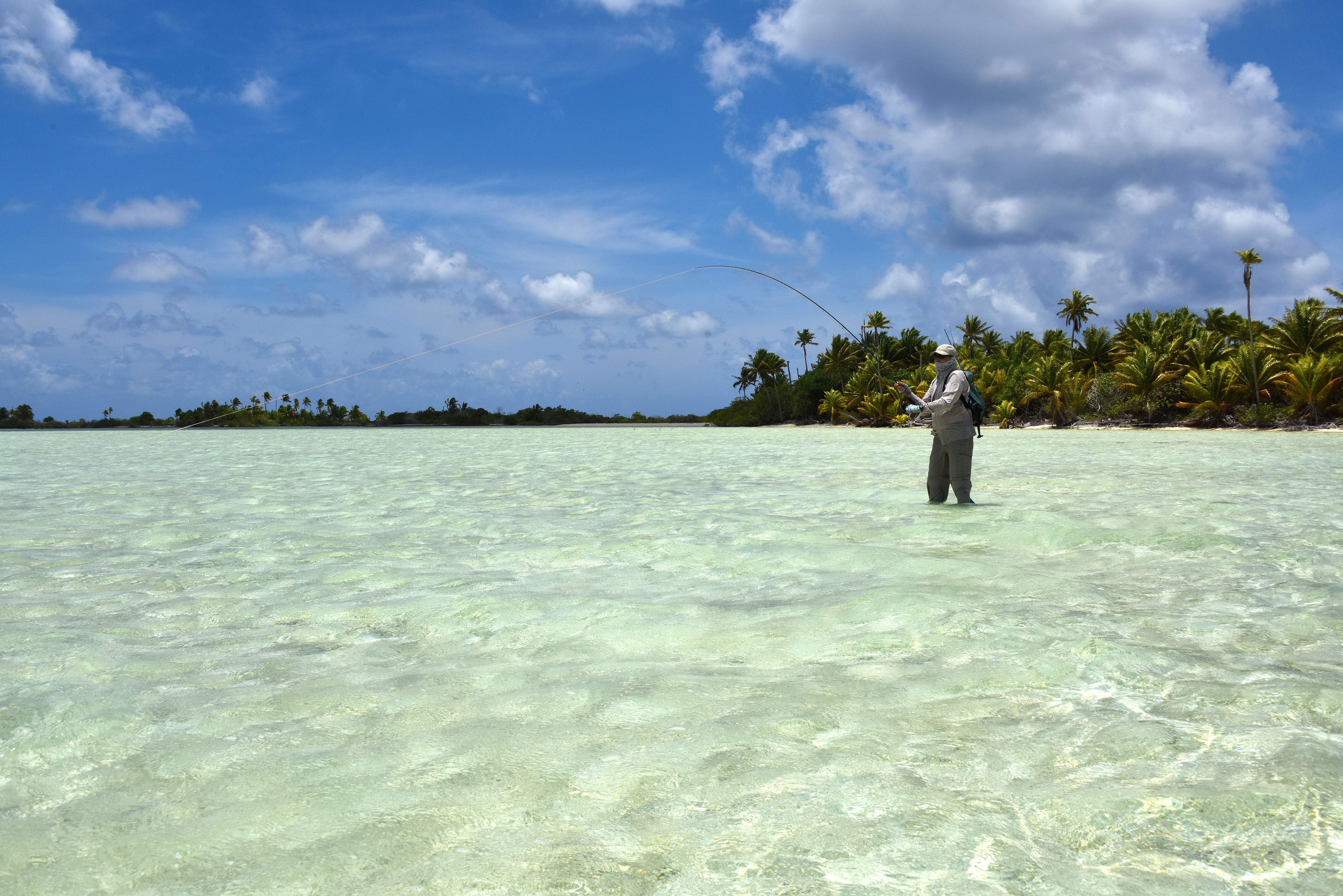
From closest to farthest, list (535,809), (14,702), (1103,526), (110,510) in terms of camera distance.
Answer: (535,809) → (14,702) → (1103,526) → (110,510)

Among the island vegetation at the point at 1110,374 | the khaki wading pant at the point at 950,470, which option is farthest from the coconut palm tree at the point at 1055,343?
the khaki wading pant at the point at 950,470

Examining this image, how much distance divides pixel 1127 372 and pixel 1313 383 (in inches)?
403

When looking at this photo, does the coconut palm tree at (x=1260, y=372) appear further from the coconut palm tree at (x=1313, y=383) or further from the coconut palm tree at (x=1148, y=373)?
the coconut palm tree at (x=1148, y=373)

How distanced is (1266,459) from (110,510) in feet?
82.4

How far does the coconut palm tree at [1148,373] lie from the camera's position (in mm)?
50906

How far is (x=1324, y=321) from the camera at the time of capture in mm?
45562

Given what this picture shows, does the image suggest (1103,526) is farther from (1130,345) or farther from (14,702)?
(1130,345)

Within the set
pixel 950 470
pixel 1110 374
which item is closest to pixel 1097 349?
pixel 1110 374

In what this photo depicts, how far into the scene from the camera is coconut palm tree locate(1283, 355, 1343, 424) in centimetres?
4209

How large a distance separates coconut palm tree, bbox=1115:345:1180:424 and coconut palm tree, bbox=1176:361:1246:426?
192 cm

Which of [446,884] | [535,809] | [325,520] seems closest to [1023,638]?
[535,809]

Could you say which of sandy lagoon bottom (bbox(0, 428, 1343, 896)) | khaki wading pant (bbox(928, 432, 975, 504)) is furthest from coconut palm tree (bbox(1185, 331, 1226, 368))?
sandy lagoon bottom (bbox(0, 428, 1343, 896))

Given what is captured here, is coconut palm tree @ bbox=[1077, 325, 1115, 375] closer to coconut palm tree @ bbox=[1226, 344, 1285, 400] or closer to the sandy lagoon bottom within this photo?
coconut palm tree @ bbox=[1226, 344, 1285, 400]

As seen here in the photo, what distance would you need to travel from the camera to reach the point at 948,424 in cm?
1054
